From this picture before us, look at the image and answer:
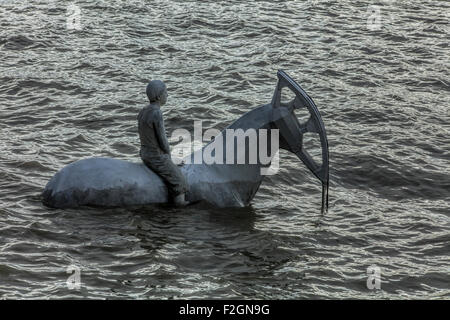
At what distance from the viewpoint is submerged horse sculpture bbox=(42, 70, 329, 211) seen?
12.6 metres

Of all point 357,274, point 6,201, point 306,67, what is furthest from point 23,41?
point 357,274

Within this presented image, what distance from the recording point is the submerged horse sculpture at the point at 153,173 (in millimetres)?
12570

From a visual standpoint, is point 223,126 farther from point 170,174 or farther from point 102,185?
point 102,185

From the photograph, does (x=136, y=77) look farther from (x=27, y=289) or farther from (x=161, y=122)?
(x=27, y=289)

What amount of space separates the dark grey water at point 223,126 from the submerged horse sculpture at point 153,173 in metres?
0.24

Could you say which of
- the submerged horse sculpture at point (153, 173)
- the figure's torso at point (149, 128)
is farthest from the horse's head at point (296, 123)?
the figure's torso at point (149, 128)

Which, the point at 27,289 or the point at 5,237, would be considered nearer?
the point at 27,289

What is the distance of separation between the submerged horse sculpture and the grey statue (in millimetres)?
166

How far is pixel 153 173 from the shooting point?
13.0 m

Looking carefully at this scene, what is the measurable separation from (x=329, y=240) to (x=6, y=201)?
518 centimetres

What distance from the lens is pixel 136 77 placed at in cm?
1934

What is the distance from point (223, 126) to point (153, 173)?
421 centimetres

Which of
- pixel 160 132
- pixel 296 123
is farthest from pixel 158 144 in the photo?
pixel 296 123
